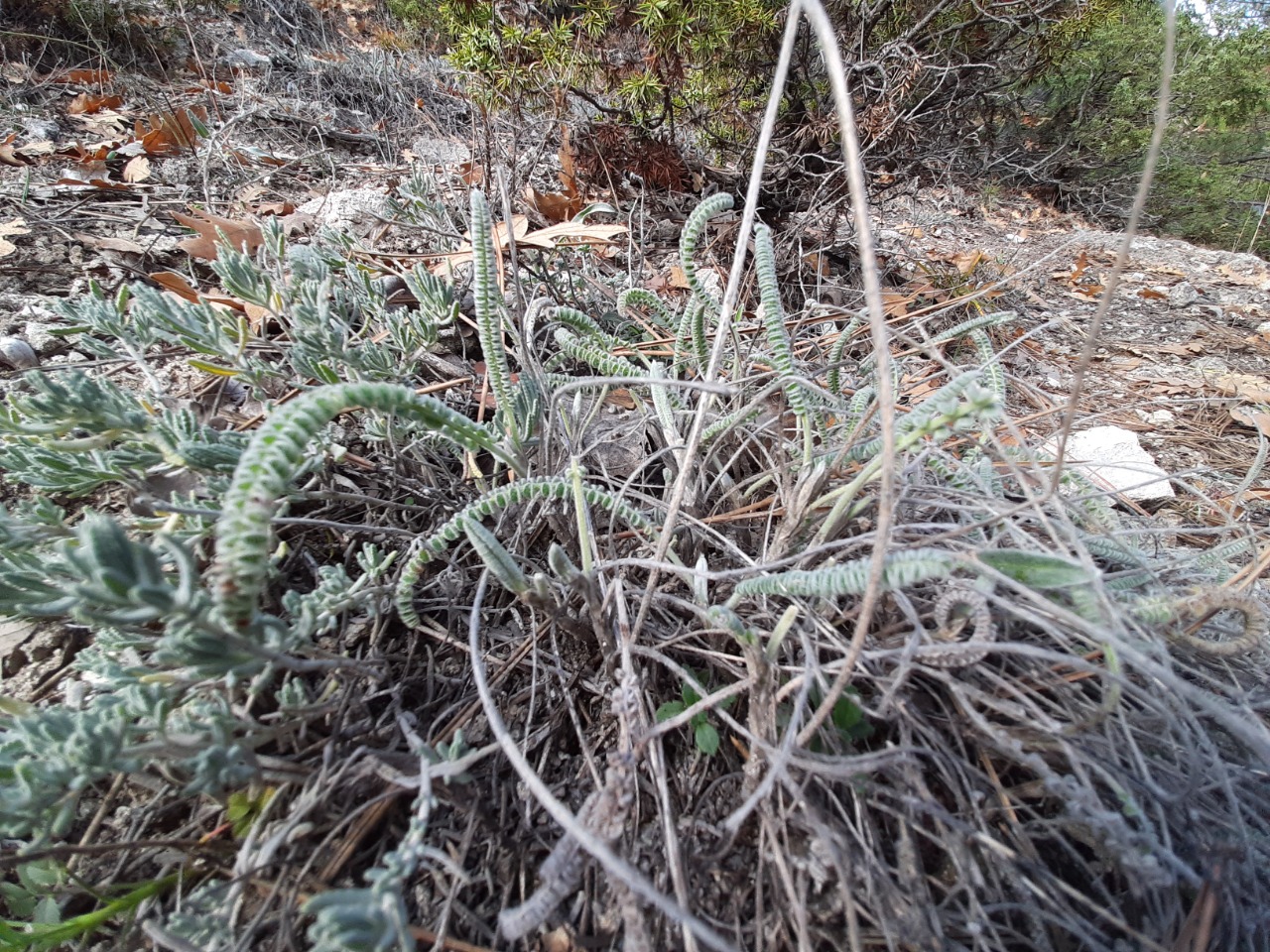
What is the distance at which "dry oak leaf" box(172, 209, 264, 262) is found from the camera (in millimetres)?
1228

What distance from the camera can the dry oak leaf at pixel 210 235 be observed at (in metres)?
1.23

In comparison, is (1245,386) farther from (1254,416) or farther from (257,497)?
(257,497)

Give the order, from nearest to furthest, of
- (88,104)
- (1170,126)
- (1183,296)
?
1. (88,104)
2. (1183,296)
3. (1170,126)

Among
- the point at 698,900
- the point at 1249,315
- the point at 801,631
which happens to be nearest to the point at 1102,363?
the point at 1249,315

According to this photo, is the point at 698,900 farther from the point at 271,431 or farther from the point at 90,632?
the point at 90,632

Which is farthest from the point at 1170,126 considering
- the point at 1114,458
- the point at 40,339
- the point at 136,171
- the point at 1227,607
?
the point at 40,339

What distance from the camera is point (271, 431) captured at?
1.33 feet

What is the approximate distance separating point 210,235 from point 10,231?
0.42 meters

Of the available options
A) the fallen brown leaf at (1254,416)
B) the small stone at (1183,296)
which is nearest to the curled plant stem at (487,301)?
the fallen brown leaf at (1254,416)

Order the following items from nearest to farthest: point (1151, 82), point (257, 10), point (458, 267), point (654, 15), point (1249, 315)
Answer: point (458, 267) < point (654, 15) < point (1249, 315) < point (257, 10) < point (1151, 82)

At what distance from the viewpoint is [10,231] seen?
1.26 m

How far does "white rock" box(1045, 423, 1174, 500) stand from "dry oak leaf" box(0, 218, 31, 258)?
2.25 metres

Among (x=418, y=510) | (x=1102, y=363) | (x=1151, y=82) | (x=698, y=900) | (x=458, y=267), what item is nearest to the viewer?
(x=698, y=900)

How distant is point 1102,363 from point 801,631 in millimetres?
2006
